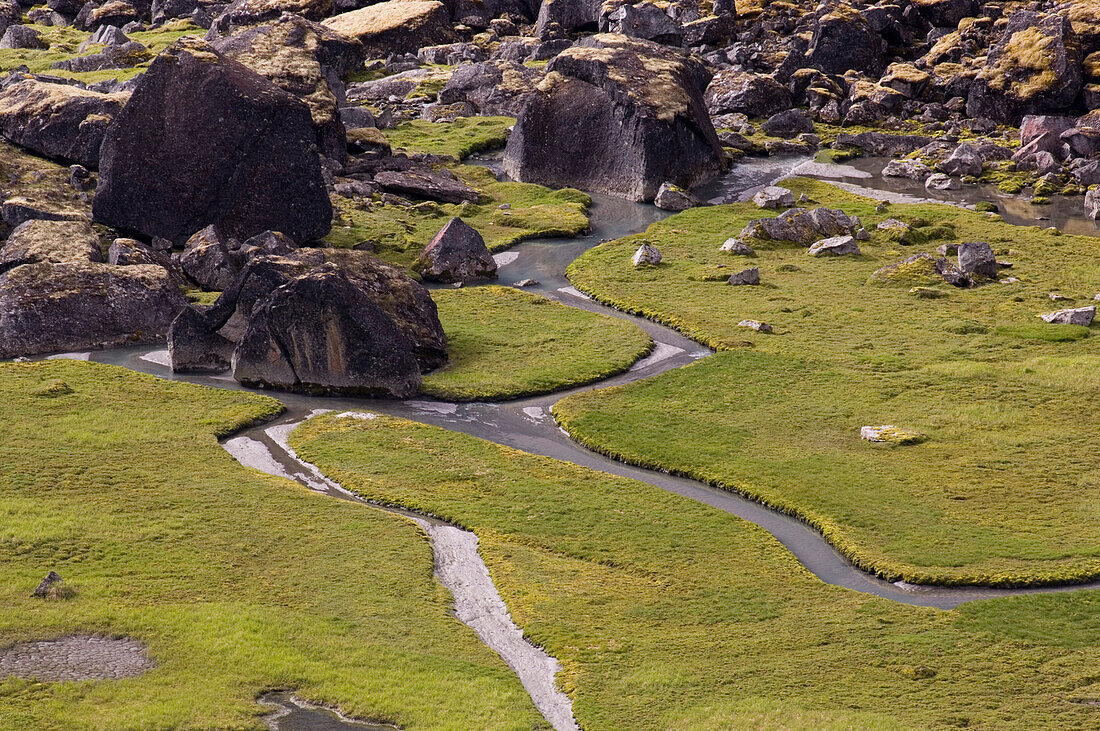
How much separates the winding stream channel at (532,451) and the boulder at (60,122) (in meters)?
22.8

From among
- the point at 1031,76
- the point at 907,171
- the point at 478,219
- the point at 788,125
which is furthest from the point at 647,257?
the point at 1031,76

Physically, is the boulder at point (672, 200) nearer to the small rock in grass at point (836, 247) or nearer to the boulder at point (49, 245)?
the small rock in grass at point (836, 247)

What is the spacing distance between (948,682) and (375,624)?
524 inches

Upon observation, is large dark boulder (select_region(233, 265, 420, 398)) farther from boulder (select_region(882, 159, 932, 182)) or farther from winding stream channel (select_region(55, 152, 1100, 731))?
boulder (select_region(882, 159, 932, 182))

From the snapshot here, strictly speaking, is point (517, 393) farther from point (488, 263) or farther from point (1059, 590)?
point (1059, 590)

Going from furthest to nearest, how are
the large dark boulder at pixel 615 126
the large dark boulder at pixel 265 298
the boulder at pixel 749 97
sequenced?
the boulder at pixel 749 97, the large dark boulder at pixel 615 126, the large dark boulder at pixel 265 298

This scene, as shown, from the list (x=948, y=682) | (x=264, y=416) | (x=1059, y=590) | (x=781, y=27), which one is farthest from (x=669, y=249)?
(x=781, y=27)

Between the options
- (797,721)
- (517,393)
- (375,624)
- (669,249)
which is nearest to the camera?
(797,721)

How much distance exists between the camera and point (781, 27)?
121 m

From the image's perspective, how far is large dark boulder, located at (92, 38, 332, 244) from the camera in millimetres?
57938

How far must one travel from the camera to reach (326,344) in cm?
4372

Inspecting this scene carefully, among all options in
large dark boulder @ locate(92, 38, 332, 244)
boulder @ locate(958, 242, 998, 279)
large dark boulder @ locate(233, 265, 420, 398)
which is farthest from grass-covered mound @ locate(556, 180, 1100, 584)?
large dark boulder @ locate(92, 38, 332, 244)

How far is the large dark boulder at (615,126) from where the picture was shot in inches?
2928

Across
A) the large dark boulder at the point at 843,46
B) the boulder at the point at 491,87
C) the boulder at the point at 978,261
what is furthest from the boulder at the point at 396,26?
the boulder at the point at 978,261
